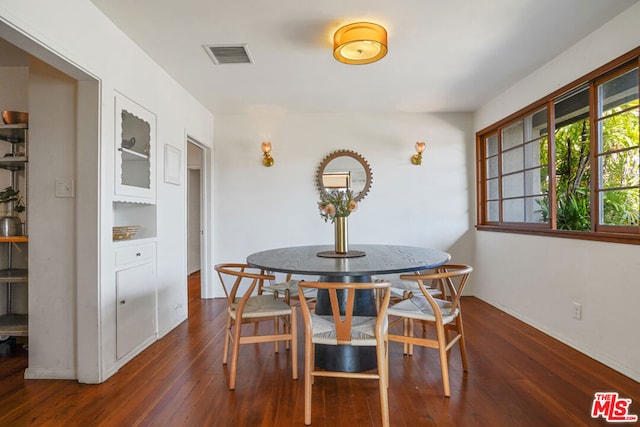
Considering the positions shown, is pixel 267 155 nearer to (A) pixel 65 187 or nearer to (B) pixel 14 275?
(A) pixel 65 187

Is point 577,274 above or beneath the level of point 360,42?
beneath

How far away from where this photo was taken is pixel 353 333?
1768 millimetres

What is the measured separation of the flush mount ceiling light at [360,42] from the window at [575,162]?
5.21 feet

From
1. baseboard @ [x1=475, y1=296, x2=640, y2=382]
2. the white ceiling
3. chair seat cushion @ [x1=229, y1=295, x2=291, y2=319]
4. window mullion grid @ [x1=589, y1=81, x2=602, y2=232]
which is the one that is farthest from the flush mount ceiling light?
baseboard @ [x1=475, y1=296, x2=640, y2=382]

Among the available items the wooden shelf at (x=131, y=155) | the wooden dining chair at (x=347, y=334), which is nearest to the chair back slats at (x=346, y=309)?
the wooden dining chair at (x=347, y=334)

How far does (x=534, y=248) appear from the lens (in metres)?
3.13

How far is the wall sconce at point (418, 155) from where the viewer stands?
4.20m

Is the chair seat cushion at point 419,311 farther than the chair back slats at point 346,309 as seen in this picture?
Yes

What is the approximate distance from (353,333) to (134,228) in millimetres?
1874

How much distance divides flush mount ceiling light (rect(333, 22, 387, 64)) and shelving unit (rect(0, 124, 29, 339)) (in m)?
2.27

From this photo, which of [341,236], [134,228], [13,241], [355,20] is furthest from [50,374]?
[355,20]

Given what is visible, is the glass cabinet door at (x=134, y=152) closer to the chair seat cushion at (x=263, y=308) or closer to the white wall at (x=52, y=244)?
the white wall at (x=52, y=244)

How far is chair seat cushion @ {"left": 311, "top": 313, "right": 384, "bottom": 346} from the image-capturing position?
173cm

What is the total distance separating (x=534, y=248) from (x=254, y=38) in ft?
9.87
